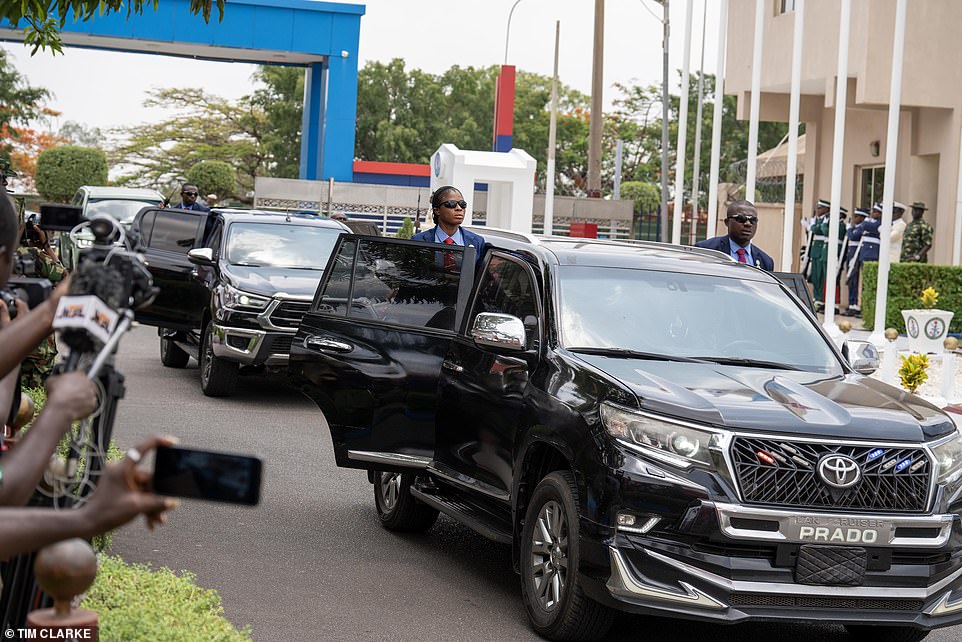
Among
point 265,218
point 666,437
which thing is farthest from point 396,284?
point 265,218

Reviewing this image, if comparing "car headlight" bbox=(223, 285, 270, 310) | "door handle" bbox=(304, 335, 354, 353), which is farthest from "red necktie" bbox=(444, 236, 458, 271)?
"car headlight" bbox=(223, 285, 270, 310)

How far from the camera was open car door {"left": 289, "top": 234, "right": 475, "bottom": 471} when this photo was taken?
7758 mm

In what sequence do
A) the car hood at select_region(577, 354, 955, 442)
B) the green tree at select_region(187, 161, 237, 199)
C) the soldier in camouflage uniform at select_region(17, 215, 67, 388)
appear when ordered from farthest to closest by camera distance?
the green tree at select_region(187, 161, 237, 199)
the soldier in camouflage uniform at select_region(17, 215, 67, 388)
the car hood at select_region(577, 354, 955, 442)

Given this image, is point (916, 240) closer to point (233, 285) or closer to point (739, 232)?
point (233, 285)

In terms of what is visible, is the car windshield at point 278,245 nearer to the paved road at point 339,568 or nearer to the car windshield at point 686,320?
the paved road at point 339,568

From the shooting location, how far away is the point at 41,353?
9539 millimetres

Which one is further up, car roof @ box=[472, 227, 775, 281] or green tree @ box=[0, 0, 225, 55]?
green tree @ box=[0, 0, 225, 55]

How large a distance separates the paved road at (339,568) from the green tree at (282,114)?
5936 cm

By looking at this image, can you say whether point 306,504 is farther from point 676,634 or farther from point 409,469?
point 676,634

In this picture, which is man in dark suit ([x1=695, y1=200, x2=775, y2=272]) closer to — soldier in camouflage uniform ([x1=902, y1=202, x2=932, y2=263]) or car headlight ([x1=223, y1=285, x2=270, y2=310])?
car headlight ([x1=223, y1=285, x2=270, y2=310])

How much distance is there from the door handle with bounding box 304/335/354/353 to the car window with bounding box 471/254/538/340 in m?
0.79

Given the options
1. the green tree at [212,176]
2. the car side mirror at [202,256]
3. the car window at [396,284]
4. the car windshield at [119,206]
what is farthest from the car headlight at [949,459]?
the green tree at [212,176]

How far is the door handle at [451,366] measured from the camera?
7633 mm

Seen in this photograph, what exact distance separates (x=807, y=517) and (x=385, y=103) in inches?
2742
